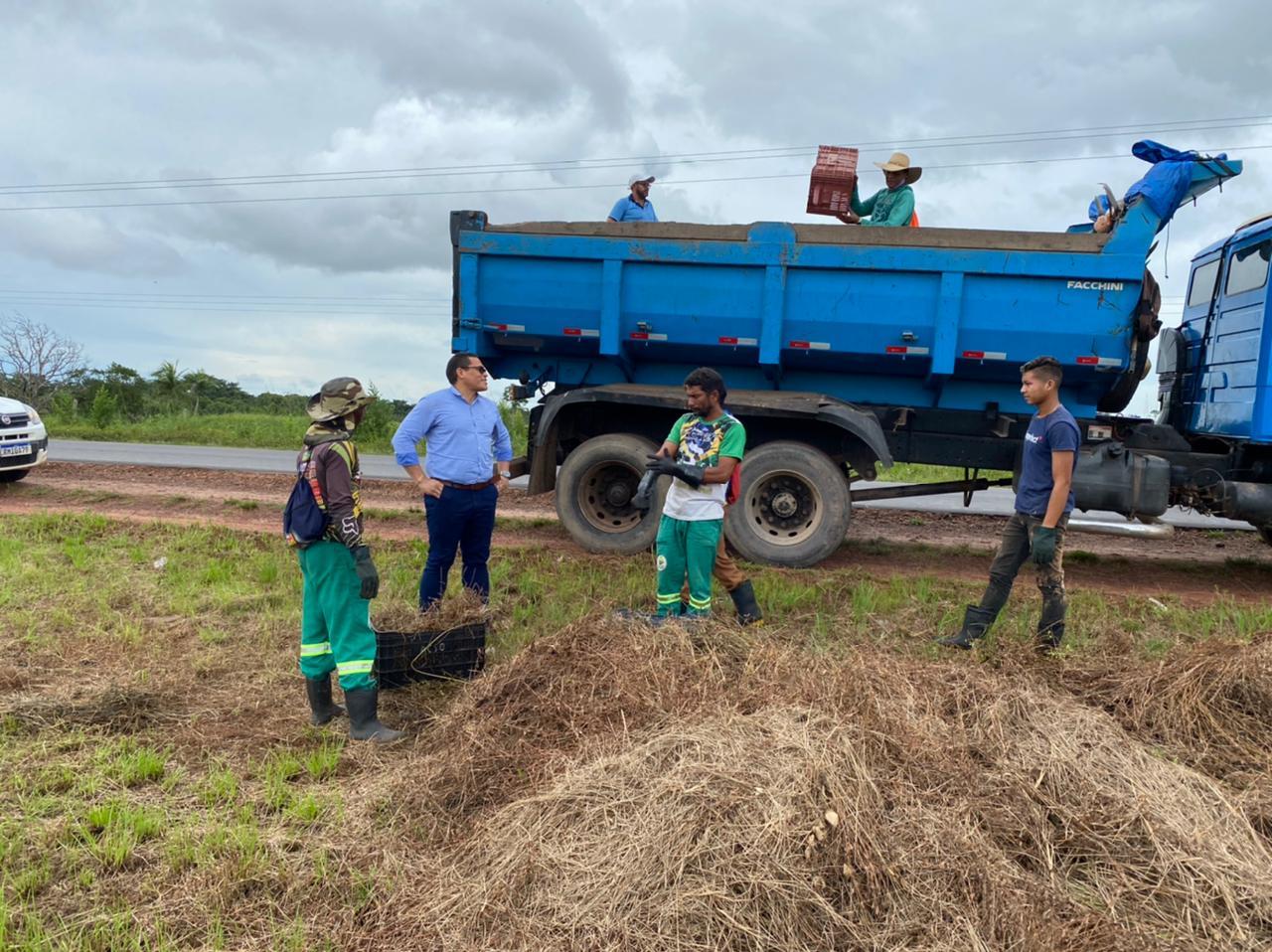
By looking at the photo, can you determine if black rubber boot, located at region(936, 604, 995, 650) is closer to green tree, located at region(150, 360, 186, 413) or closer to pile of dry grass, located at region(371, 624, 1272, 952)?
pile of dry grass, located at region(371, 624, 1272, 952)

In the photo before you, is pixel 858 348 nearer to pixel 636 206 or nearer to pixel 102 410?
pixel 636 206

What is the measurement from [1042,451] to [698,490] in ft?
6.12

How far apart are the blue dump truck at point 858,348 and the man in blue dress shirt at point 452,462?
2207 millimetres

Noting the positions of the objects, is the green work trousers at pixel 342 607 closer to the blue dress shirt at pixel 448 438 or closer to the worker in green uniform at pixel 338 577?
the worker in green uniform at pixel 338 577

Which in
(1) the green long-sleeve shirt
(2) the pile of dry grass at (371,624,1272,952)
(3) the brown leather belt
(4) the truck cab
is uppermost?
(1) the green long-sleeve shirt

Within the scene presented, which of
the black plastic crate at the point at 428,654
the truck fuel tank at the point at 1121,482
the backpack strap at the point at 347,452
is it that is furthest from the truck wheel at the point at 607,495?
the backpack strap at the point at 347,452

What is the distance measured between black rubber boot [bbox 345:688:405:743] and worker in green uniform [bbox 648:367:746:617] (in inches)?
62.0

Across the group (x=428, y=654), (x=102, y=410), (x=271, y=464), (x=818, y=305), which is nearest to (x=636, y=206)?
(x=818, y=305)

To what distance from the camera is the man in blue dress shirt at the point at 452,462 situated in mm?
4707

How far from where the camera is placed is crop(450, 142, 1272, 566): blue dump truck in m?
6.41

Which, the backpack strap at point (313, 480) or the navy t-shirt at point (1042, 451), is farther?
the navy t-shirt at point (1042, 451)

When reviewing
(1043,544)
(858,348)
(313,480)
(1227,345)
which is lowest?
(1043,544)

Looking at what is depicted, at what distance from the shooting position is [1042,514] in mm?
4613

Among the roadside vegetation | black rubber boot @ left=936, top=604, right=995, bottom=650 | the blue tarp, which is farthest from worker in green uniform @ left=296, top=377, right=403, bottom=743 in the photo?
the blue tarp
